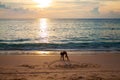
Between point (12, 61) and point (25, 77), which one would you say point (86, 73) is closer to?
point (25, 77)

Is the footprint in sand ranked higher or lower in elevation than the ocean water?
lower

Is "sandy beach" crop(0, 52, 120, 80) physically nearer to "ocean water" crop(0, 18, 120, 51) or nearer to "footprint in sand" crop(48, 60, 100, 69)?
"footprint in sand" crop(48, 60, 100, 69)

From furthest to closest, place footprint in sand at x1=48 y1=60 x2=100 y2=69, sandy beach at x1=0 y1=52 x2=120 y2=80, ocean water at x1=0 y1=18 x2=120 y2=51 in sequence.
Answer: ocean water at x1=0 y1=18 x2=120 y2=51, footprint in sand at x1=48 y1=60 x2=100 y2=69, sandy beach at x1=0 y1=52 x2=120 y2=80

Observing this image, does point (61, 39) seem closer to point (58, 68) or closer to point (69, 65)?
point (69, 65)

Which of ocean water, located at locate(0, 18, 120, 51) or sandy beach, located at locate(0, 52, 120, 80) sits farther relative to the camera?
ocean water, located at locate(0, 18, 120, 51)

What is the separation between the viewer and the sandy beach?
38.4 feet

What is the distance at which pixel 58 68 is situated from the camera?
13.5 meters

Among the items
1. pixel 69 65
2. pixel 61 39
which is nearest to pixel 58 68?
pixel 69 65

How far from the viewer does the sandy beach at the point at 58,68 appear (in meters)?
11.7

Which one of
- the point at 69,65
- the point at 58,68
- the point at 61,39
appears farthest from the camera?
the point at 61,39

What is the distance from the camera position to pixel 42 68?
1352cm

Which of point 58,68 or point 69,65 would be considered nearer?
point 58,68

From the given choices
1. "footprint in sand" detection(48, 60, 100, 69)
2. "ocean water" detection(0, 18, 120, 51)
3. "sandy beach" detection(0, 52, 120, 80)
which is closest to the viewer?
"sandy beach" detection(0, 52, 120, 80)

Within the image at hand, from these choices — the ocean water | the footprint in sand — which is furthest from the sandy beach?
the ocean water
